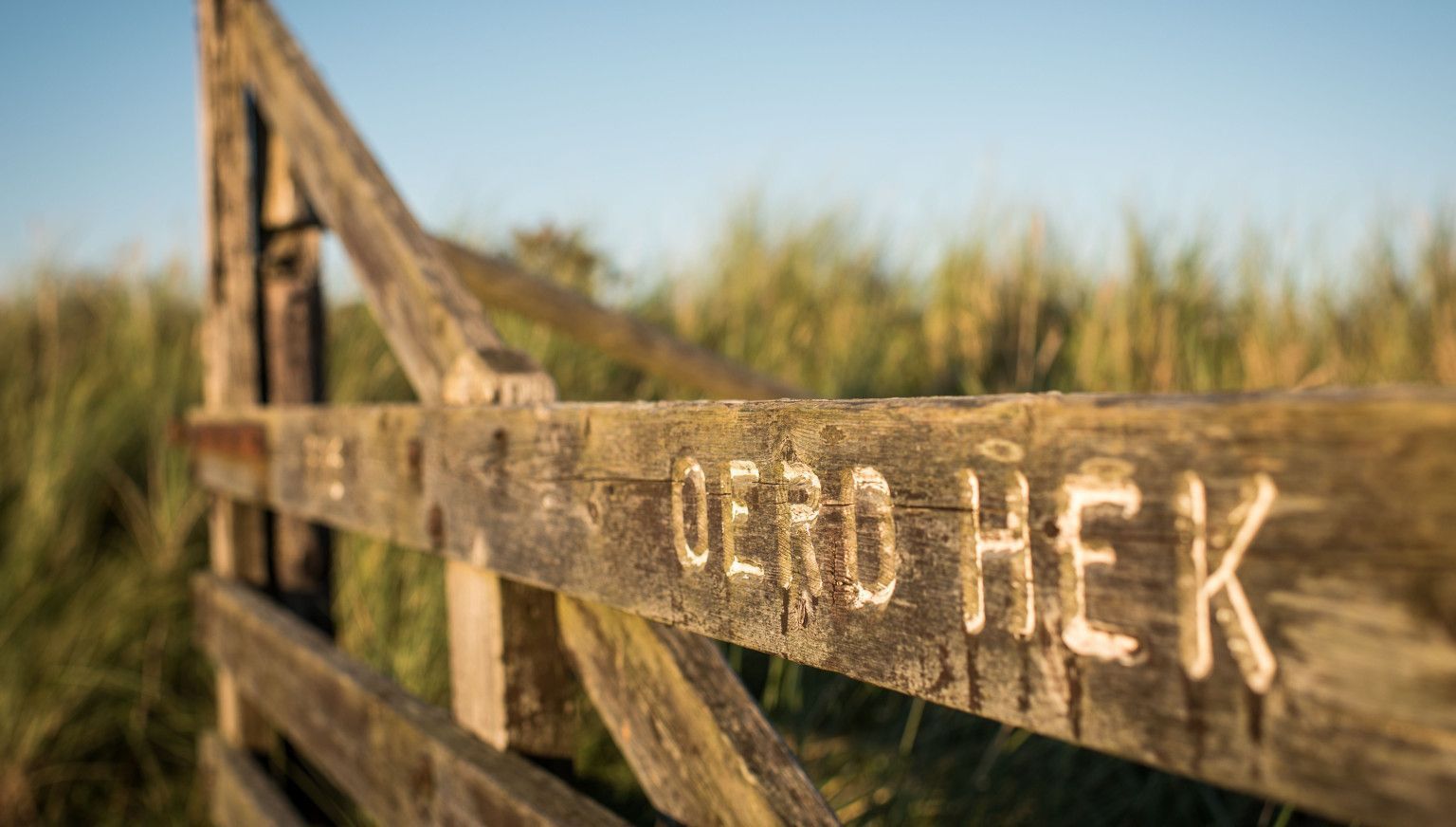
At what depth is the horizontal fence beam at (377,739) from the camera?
146cm

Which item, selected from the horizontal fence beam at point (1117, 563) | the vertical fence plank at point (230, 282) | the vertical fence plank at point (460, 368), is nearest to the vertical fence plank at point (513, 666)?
the vertical fence plank at point (460, 368)

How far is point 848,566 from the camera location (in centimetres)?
88

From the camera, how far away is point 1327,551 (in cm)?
58

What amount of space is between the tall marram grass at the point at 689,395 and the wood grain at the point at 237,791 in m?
0.23

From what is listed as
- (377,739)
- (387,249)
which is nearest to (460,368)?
(387,249)

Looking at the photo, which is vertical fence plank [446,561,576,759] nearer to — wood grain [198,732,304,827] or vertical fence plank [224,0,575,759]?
vertical fence plank [224,0,575,759]

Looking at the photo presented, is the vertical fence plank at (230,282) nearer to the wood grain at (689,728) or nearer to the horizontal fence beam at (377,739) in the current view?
the horizontal fence beam at (377,739)

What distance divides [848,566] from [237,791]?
2.56 meters

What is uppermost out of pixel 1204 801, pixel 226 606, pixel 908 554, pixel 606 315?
pixel 606 315

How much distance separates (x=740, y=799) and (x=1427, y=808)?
76cm

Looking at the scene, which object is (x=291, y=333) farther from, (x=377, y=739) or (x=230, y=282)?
(x=377, y=739)

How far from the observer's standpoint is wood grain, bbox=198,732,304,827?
2.62m

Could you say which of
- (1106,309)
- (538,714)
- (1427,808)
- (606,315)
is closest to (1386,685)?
(1427,808)

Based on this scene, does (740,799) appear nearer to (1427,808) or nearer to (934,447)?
(934,447)
